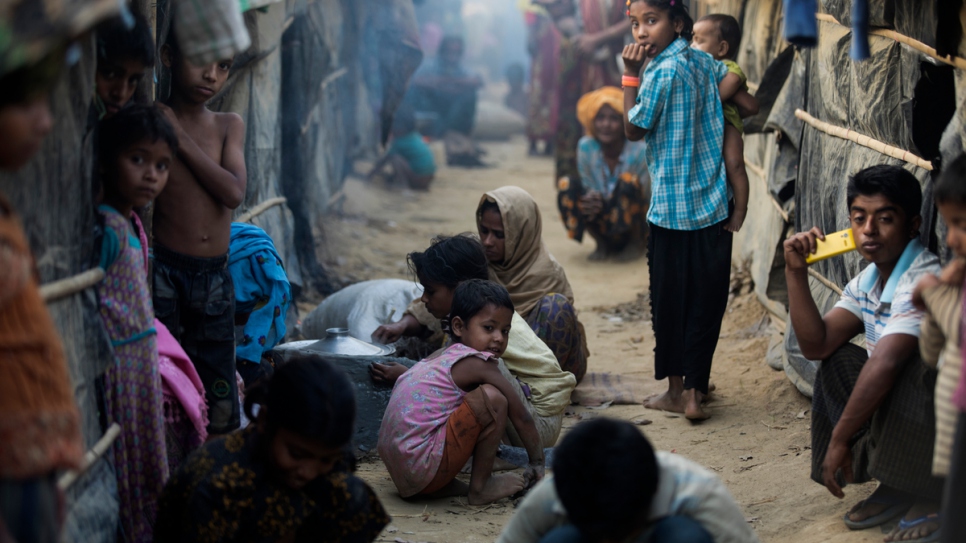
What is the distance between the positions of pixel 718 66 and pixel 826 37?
2.21 feet

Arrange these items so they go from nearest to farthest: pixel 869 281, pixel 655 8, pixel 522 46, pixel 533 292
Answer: pixel 869 281 < pixel 655 8 < pixel 533 292 < pixel 522 46

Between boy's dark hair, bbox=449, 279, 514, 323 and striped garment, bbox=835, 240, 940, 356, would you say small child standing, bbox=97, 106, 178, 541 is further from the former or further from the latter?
striped garment, bbox=835, 240, 940, 356

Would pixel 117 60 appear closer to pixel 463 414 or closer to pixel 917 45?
pixel 463 414

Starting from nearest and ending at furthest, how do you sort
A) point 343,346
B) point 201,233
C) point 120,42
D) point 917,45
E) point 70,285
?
point 70,285, point 120,42, point 201,233, point 917,45, point 343,346

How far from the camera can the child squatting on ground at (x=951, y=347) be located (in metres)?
1.96

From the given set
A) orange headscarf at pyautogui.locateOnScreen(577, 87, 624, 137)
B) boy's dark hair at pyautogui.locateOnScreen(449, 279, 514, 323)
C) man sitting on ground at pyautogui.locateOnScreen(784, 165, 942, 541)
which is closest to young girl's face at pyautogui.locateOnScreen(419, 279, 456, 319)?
boy's dark hair at pyautogui.locateOnScreen(449, 279, 514, 323)

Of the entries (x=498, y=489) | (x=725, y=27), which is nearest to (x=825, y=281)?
(x=725, y=27)

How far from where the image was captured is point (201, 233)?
116 inches

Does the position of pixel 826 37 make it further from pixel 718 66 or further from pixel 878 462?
pixel 878 462

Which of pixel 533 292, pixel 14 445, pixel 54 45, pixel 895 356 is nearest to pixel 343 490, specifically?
pixel 14 445

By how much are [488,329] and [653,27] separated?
1.46m

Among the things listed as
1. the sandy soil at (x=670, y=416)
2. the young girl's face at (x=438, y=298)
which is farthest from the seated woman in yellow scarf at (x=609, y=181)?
the young girl's face at (x=438, y=298)

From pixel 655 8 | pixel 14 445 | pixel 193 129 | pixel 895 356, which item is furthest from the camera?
pixel 655 8

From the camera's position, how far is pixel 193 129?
300cm
